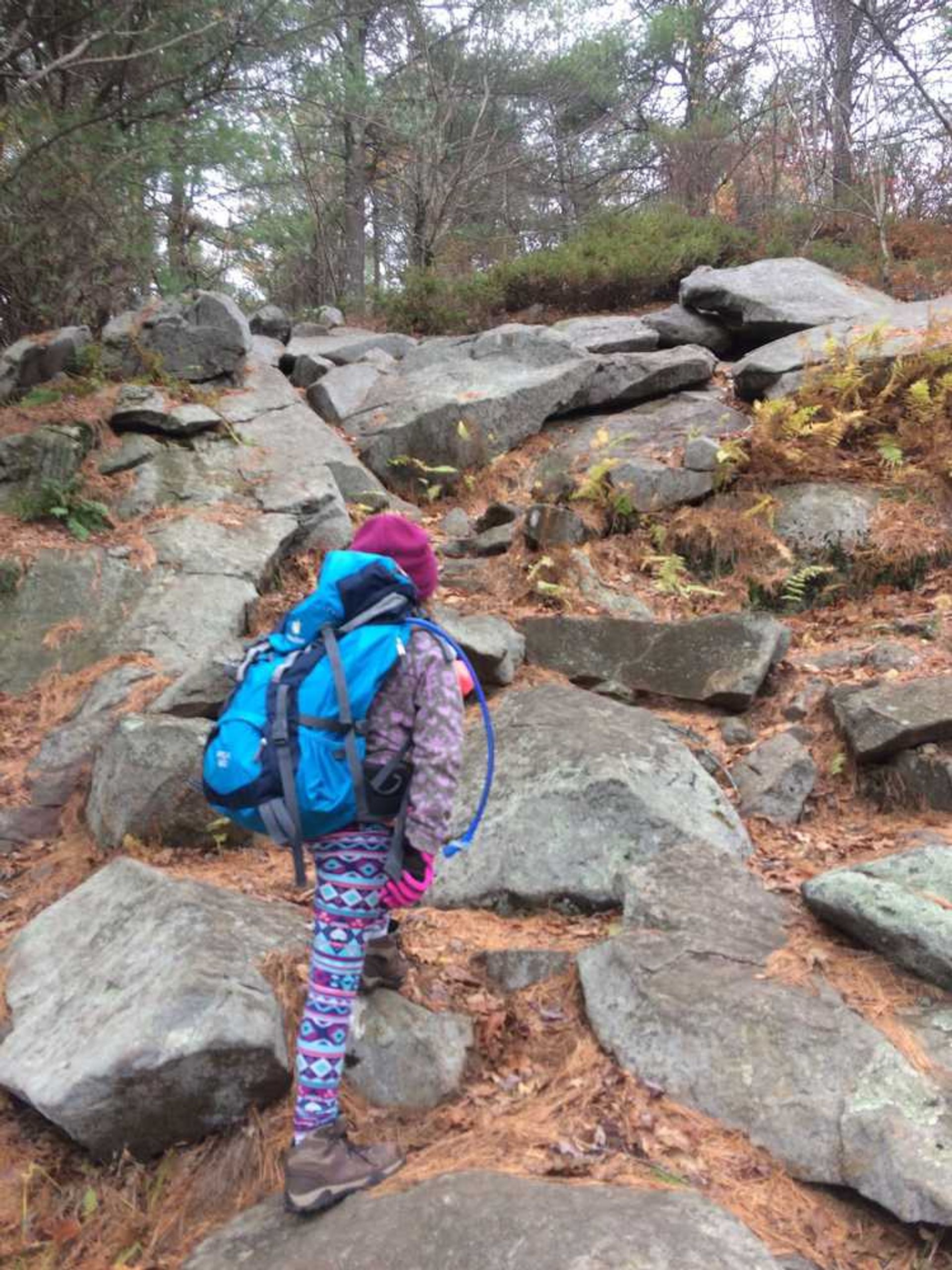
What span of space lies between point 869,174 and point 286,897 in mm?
14091

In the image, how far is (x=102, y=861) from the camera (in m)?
5.00

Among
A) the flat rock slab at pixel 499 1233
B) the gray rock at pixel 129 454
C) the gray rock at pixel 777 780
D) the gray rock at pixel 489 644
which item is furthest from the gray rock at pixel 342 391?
the flat rock slab at pixel 499 1233

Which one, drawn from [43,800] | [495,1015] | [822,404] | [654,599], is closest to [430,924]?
[495,1015]

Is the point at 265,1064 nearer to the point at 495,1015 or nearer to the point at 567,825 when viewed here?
the point at 495,1015

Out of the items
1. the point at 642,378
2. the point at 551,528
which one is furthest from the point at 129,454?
the point at 642,378

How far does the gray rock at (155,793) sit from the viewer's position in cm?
502

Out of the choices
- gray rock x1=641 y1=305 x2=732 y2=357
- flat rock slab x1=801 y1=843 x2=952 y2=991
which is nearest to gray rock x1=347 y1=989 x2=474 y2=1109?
flat rock slab x1=801 y1=843 x2=952 y2=991

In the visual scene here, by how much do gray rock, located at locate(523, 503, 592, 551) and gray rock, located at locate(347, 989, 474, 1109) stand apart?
199 inches

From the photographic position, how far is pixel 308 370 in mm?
12102

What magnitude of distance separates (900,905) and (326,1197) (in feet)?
8.53

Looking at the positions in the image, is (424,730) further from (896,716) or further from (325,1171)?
(896,716)

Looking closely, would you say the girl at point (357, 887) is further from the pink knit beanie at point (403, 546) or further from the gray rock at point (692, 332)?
the gray rock at point (692, 332)

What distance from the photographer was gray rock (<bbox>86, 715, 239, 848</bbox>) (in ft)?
16.5

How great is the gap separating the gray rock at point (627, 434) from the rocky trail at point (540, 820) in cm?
7
